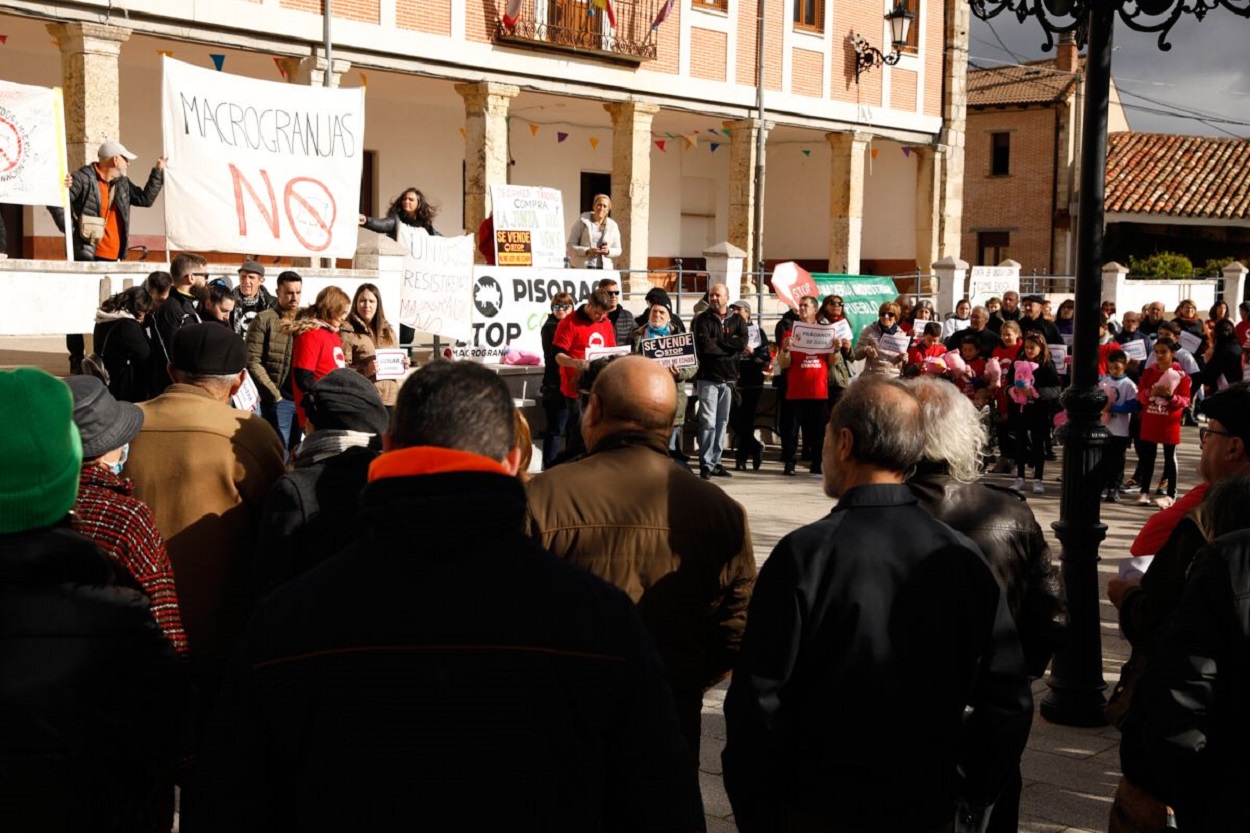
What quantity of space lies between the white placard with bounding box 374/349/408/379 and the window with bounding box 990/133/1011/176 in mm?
39812

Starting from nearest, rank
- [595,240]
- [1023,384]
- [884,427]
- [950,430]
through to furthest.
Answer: [884,427] → [950,430] → [1023,384] → [595,240]

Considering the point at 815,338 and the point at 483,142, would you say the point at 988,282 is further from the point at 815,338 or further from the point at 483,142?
the point at 815,338

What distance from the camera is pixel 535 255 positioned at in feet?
51.0

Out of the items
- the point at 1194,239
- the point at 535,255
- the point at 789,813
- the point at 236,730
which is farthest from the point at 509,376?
the point at 1194,239

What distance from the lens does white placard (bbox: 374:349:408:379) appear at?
7.60m

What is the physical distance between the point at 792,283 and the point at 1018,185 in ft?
93.6

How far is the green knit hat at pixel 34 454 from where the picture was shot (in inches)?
94.6

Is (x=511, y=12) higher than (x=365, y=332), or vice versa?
(x=511, y=12)

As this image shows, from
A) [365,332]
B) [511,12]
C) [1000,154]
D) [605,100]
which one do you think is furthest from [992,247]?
[365,332]

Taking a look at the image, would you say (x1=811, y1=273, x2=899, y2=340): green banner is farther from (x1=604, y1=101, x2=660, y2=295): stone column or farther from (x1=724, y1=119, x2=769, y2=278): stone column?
(x1=724, y1=119, x2=769, y2=278): stone column

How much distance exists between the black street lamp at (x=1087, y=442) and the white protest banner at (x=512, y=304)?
856 cm

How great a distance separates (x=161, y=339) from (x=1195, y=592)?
25.8ft

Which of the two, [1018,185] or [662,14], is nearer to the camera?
[662,14]

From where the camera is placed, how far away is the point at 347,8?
20875 mm
